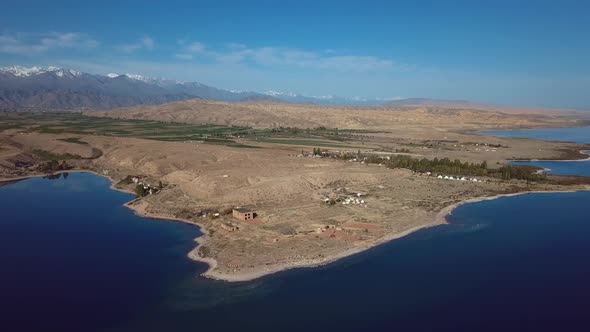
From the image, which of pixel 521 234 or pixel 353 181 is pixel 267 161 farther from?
pixel 521 234

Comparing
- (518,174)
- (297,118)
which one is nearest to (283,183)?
(518,174)

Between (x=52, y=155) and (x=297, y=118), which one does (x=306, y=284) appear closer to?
(x=52, y=155)

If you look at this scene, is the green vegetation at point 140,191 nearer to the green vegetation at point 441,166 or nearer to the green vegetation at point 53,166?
the green vegetation at point 53,166

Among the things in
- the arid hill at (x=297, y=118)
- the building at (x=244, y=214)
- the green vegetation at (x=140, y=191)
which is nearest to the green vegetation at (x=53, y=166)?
the green vegetation at (x=140, y=191)

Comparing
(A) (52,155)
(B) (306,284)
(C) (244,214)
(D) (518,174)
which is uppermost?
(D) (518,174)

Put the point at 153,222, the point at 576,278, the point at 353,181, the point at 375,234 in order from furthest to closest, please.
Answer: the point at 353,181 → the point at 153,222 → the point at 375,234 → the point at 576,278

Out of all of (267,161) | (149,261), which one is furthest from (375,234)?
(267,161)

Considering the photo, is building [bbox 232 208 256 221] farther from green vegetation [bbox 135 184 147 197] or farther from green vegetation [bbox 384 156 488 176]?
green vegetation [bbox 384 156 488 176]
